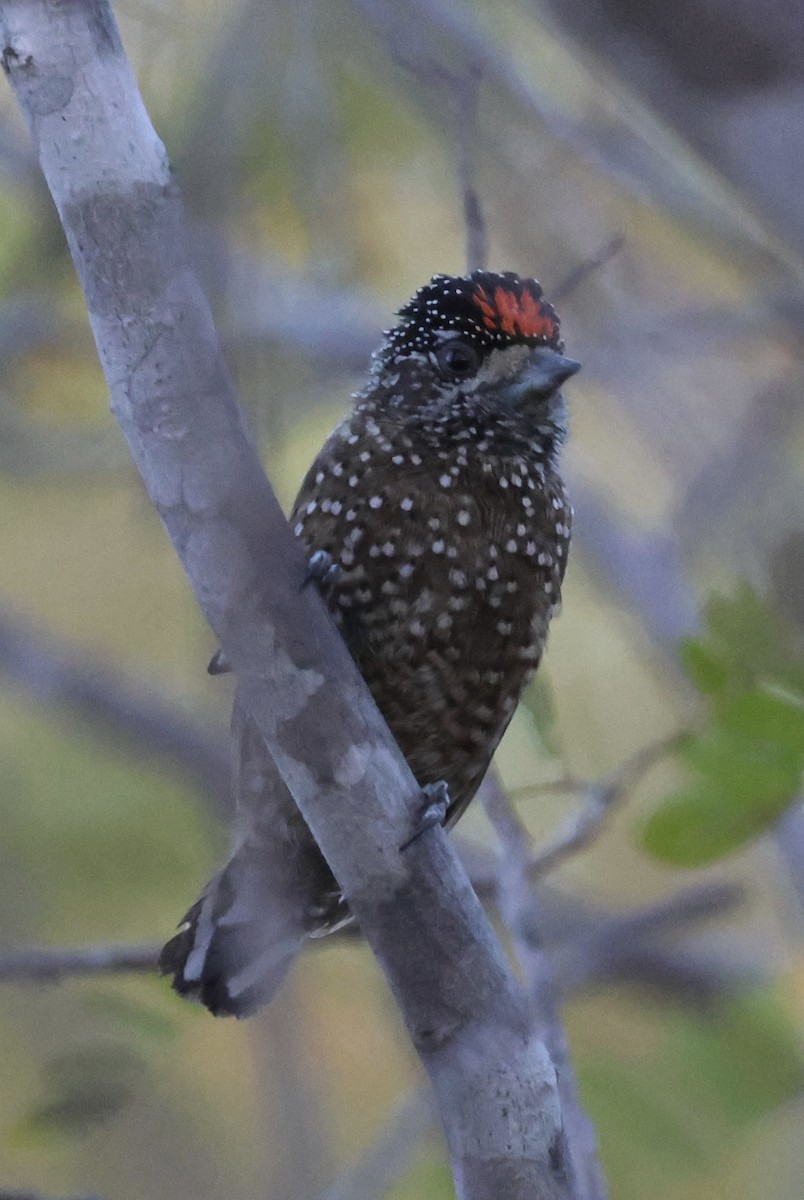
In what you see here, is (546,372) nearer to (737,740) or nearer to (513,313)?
(513,313)

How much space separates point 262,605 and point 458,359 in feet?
3.98

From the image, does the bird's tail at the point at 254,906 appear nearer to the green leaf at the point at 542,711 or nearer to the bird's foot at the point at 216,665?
the bird's foot at the point at 216,665

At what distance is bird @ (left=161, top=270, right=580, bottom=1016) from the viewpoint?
3012 millimetres

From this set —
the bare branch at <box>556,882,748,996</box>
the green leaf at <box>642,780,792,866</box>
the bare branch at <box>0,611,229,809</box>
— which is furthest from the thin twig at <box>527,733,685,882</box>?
the bare branch at <box>0,611,229,809</box>

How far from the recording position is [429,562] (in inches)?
118

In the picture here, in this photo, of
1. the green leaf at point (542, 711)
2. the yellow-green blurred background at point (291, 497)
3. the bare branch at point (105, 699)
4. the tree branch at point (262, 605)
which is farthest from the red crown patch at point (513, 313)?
the bare branch at point (105, 699)

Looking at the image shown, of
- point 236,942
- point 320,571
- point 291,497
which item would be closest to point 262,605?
point 320,571

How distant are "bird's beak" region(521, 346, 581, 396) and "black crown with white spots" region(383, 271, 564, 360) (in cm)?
5

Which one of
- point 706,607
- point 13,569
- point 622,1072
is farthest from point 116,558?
point 706,607

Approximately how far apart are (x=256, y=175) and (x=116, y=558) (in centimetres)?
194

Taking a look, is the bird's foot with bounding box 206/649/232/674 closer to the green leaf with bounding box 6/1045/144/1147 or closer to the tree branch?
the tree branch

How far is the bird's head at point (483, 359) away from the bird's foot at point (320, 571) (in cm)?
69

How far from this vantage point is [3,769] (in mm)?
5328

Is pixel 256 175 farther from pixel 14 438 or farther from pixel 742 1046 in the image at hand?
pixel 742 1046
